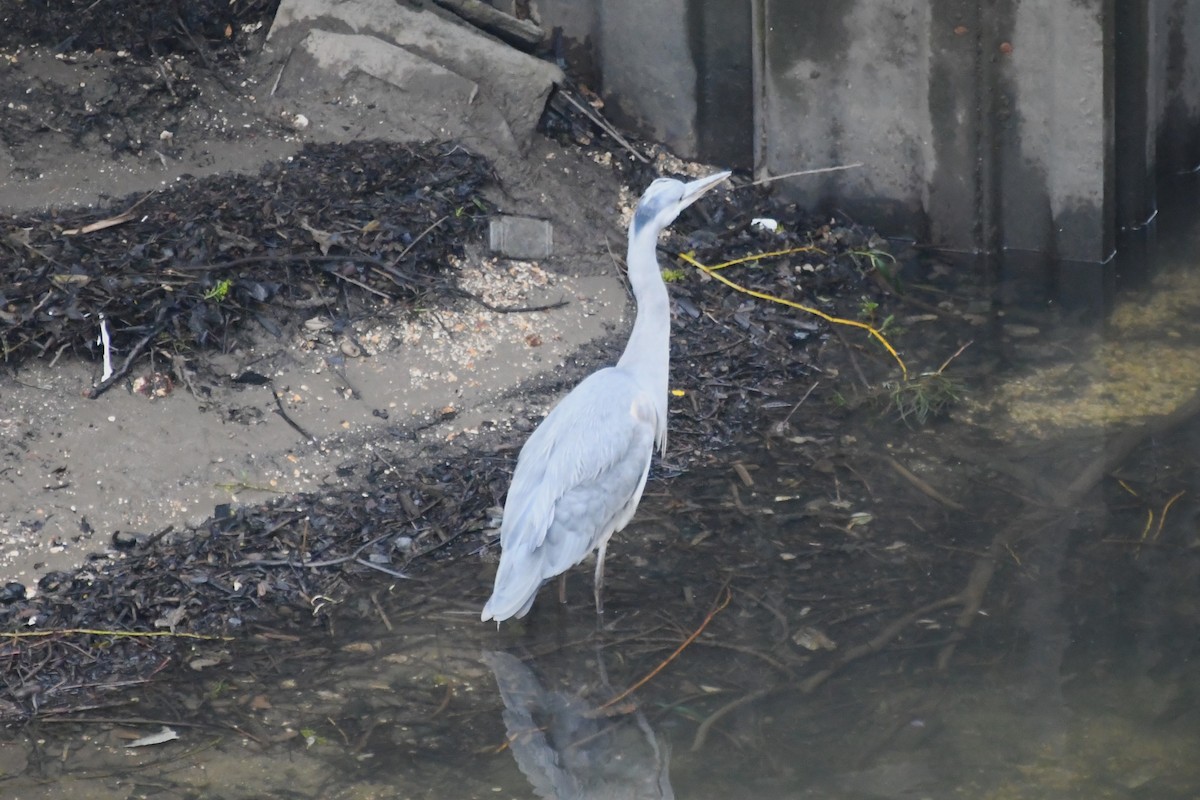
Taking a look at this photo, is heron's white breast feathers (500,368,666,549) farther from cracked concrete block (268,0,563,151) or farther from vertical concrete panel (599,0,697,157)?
vertical concrete panel (599,0,697,157)

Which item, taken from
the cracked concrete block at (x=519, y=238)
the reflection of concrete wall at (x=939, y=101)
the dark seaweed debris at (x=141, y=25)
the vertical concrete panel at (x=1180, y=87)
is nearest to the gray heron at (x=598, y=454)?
the cracked concrete block at (x=519, y=238)

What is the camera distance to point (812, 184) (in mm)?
8406

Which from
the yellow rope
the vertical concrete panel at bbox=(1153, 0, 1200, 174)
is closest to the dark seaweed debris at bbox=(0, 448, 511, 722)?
the yellow rope

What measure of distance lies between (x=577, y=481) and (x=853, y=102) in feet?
12.4

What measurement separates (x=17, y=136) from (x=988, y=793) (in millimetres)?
6232

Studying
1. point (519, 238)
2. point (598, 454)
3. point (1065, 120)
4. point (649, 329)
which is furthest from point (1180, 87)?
point (598, 454)

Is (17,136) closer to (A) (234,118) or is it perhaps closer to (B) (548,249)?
(A) (234,118)

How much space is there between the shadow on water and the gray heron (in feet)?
1.04

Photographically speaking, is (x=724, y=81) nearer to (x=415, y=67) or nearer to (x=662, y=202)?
(x=415, y=67)

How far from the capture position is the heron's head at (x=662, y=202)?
17.5ft

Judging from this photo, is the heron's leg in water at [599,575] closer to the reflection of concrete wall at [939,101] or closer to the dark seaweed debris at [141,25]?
the reflection of concrete wall at [939,101]

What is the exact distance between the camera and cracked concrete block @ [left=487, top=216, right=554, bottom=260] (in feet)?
24.4

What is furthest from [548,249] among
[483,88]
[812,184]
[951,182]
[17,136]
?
[17,136]

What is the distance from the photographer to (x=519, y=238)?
7.49m
